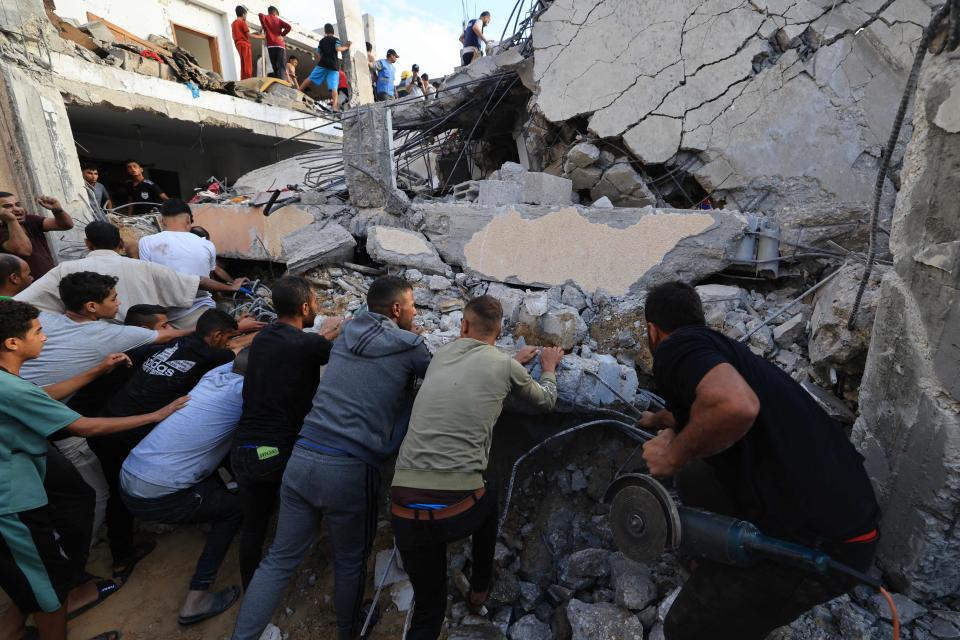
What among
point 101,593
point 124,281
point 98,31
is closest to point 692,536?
point 101,593

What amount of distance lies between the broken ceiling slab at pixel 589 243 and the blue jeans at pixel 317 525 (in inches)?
80.7

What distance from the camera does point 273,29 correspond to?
9734 millimetres

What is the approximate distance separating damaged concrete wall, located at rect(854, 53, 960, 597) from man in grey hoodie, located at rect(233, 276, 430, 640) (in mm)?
1830

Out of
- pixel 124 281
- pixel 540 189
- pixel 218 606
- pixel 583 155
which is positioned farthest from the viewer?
pixel 583 155

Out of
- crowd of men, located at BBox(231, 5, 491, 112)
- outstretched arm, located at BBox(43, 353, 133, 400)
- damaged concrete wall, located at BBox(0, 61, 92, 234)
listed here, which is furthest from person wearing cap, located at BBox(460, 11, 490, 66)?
outstretched arm, located at BBox(43, 353, 133, 400)

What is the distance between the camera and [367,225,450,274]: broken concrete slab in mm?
3836

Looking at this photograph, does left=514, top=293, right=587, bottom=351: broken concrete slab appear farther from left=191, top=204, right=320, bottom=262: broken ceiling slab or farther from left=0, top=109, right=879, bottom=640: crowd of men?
left=191, top=204, right=320, bottom=262: broken ceiling slab

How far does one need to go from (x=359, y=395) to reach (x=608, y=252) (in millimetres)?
2096

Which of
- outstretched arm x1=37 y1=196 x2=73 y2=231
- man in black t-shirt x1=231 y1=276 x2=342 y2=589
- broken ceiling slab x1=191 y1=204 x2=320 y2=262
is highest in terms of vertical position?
outstretched arm x1=37 y1=196 x2=73 y2=231

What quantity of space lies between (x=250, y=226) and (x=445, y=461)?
3886 mm

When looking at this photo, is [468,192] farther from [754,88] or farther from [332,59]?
[332,59]

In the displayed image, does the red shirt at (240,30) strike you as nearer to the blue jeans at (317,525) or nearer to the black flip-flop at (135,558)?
the black flip-flop at (135,558)

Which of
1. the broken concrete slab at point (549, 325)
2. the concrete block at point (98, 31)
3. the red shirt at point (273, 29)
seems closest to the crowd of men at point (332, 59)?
the red shirt at point (273, 29)

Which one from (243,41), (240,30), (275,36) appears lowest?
(275,36)
